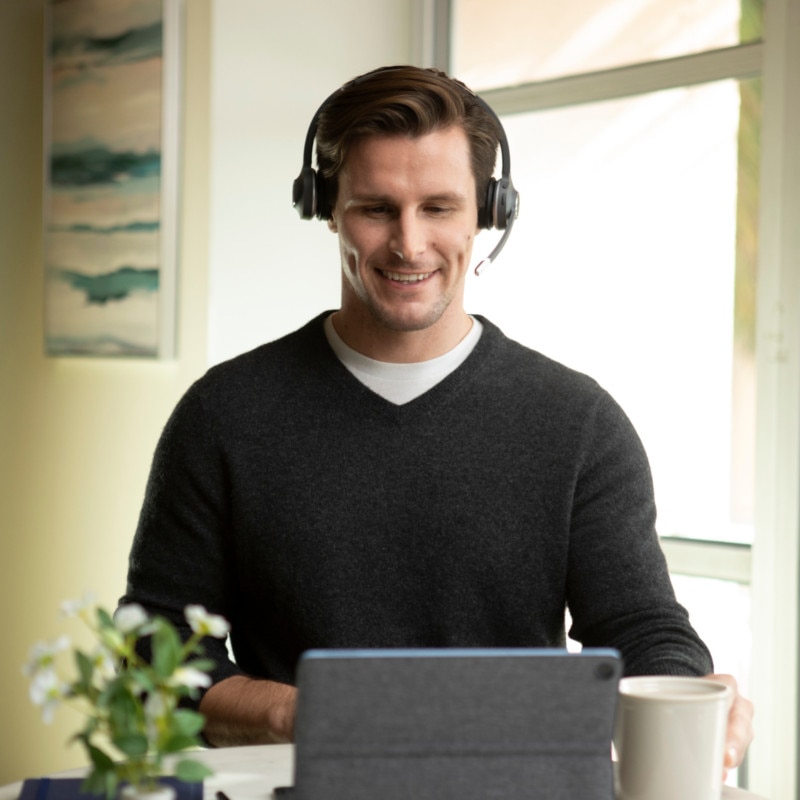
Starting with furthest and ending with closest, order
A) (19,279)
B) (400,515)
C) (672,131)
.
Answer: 1. (19,279)
2. (672,131)
3. (400,515)

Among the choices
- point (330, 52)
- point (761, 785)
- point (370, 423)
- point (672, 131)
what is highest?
point (330, 52)

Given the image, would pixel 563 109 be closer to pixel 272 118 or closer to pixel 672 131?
pixel 672 131

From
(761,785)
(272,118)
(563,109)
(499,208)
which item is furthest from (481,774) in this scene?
(272,118)

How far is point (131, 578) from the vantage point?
1.57m

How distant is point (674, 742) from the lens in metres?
0.93

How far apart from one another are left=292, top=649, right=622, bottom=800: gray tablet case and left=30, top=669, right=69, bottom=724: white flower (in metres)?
0.15

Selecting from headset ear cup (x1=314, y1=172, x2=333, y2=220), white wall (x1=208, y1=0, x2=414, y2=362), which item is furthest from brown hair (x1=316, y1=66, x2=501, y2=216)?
white wall (x1=208, y1=0, x2=414, y2=362)

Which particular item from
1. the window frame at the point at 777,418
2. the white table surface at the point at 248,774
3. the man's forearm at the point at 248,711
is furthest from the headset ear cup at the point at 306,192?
the window frame at the point at 777,418

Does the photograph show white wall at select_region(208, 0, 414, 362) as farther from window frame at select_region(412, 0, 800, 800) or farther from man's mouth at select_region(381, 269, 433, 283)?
man's mouth at select_region(381, 269, 433, 283)

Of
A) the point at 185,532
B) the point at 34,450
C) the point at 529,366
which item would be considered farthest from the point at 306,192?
the point at 34,450

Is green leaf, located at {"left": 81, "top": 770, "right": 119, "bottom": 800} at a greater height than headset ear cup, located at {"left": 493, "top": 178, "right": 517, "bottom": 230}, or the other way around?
headset ear cup, located at {"left": 493, "top": 178, "right": 517, "bottom": 230}

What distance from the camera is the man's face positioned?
1563 mm

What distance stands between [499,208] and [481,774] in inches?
41.2

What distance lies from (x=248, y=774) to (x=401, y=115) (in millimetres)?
870
